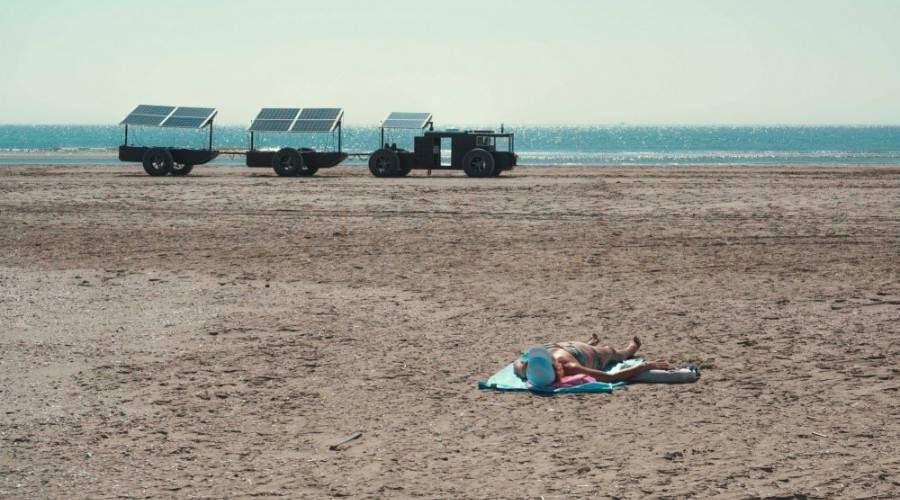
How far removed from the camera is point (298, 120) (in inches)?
1554

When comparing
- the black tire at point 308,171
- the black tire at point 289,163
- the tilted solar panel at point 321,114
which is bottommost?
the black tire at point 308,171

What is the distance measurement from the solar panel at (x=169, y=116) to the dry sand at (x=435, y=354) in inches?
791

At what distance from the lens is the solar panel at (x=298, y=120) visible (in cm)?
3881

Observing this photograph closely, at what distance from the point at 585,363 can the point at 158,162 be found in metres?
29.7

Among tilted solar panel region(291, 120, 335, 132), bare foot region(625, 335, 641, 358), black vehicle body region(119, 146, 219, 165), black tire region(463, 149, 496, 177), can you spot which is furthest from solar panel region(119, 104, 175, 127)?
bare foot region(625, 335, 641, 358)

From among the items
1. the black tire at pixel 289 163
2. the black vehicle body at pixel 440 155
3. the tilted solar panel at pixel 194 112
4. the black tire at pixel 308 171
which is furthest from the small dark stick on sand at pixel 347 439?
the tilted solar panel at pixel 194 112

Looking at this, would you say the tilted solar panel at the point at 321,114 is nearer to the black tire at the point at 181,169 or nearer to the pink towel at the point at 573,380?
the black tire at the point at 181,169

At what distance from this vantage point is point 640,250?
15977 mm

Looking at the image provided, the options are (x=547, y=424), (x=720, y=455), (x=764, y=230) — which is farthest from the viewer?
(x=764, y=230)

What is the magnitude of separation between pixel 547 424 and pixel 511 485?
4.06 feet

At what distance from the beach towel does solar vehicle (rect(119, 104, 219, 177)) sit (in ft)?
92.9

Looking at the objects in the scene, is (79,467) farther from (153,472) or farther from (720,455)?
(720,455)

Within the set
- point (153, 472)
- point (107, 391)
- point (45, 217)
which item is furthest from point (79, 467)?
point (45, 217)

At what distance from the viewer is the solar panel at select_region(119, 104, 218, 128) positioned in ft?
130
